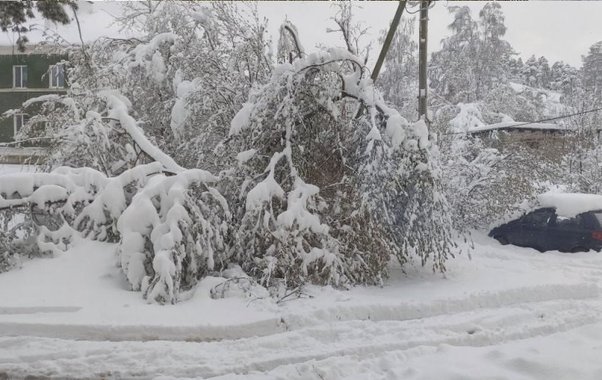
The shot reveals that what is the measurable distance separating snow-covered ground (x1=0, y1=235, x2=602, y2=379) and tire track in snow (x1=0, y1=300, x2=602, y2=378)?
0.04ft

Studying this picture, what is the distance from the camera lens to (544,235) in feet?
39.4

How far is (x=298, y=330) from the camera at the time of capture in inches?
219

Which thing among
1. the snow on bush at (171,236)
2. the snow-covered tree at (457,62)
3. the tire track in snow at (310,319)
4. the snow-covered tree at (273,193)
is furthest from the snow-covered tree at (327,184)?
the snow-covered tree at (457,62)

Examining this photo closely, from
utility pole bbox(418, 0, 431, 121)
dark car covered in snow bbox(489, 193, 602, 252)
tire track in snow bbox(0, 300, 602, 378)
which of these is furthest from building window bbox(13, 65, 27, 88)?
tire track in snow bbox(0, 300, 602, 378)

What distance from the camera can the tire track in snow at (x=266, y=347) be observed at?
4.55 m

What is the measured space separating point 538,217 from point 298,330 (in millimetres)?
8983

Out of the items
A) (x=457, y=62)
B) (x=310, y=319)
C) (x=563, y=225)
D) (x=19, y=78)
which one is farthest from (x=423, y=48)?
(x=19, y=78)

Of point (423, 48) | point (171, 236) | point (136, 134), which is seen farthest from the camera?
point (423, 48)

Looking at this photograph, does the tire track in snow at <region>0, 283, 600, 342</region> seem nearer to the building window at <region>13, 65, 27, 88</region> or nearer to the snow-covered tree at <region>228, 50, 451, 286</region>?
the snow-covered tree at <region>228, 50, 451, 286</region>

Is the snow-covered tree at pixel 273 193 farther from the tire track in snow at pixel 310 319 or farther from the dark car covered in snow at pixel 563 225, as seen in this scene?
the dark car covered in snow at pixel 563 225

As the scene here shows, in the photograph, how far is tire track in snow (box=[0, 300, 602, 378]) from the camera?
455cm

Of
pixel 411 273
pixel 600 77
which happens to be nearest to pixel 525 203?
pixel 411 273

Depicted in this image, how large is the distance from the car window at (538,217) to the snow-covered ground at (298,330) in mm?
4900

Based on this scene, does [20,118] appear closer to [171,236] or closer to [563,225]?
[171,236]
